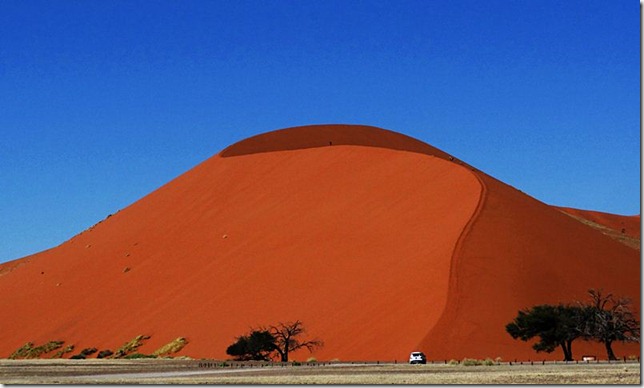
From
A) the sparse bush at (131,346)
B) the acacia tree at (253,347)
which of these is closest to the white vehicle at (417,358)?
the acacia tree at (253,347)

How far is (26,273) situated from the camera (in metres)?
98.0

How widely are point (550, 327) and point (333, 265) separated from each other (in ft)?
58.4

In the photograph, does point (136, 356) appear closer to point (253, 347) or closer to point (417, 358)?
point (253, 347)

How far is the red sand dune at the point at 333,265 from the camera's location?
62.1m

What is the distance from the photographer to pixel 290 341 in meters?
61.4

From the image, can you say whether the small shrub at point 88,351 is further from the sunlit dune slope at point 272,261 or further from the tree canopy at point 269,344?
the tree canopy at point 269,344

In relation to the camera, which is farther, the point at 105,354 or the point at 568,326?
the point at 105,354

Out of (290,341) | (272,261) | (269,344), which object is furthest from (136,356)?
(272,261)

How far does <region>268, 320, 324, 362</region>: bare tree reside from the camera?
199ft

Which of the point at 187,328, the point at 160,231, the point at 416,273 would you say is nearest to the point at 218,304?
the point at 187,328

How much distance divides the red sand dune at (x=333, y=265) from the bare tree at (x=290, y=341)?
672mm

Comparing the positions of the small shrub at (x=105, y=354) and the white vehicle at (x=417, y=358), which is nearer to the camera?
the white vehicle at (x=417, y=358)

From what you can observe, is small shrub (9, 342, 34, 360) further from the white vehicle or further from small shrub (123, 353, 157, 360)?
the white vehicle

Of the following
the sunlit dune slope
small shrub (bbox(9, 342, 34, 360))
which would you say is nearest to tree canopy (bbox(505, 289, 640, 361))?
the sunlit dune slope
